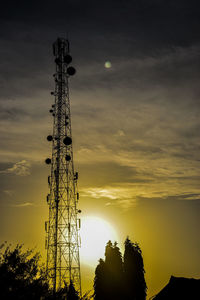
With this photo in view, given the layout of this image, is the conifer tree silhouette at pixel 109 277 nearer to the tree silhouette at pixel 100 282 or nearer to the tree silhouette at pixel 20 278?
the tree silhouette at pixel 100 282

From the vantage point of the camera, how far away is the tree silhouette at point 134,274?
48.1 meters

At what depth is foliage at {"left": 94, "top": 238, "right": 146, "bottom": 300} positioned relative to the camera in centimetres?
4731

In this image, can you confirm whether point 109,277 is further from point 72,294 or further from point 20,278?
point 20,278

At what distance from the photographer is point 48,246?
131 ft

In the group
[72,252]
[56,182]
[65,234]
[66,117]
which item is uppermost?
[66,117]

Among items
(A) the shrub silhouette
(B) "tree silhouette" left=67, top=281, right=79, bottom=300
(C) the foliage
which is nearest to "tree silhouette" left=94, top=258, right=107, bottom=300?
(C) the foliage

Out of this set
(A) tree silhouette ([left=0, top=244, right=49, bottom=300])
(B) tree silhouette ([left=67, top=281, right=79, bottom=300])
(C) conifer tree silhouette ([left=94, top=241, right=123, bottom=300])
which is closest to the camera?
(A) tree silhouette ([left=0, top=244, right=49, bottom=300])

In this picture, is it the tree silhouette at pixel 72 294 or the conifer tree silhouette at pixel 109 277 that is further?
the conifer tree silhouette at pixel 109 277

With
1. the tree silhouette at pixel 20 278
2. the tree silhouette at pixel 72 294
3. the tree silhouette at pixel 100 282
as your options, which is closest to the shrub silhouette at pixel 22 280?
the tree silhouette at pixel 20 278

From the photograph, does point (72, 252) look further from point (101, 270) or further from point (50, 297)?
point (50, 297)

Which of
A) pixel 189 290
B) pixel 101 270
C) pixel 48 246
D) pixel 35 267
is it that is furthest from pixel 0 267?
pixel 101 270

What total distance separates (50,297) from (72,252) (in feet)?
63.7

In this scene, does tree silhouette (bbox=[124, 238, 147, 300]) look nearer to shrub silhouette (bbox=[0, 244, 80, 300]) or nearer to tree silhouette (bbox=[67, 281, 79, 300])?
tree silhouette (bbox=[67, 281, 79, 300])

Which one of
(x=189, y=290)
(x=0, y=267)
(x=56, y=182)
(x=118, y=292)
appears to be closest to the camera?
(x=0, y=267)
